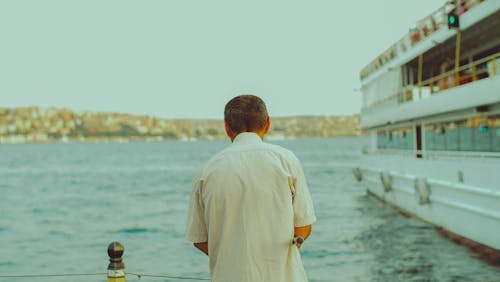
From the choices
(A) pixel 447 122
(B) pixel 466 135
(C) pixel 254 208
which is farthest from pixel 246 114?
(A) pixel 447 122

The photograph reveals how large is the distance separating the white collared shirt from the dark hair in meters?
0.12

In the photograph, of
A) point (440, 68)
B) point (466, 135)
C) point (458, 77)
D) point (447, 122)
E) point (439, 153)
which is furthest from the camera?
point (440, 68)

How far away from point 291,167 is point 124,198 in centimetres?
4424

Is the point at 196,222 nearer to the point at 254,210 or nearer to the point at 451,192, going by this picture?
the point at 254,210

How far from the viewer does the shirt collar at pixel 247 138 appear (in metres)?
3.21

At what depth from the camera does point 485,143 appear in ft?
52.6

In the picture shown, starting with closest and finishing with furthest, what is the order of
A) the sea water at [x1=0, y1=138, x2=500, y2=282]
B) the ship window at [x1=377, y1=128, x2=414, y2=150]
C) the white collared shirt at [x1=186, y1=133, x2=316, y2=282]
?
the white collared shirt at [x1=186, y1=133, x2=316, y2=282] < the sea water at [x1=0, y1=138, x2=500, y2=282] < the ship window at [x1=377, y1=128, x2=414, y2=150]

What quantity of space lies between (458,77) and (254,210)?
1467 cm

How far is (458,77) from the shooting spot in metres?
16.8

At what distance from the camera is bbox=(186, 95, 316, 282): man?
310cm

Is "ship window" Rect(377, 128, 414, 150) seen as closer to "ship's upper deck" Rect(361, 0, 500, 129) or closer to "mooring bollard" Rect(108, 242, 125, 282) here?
"ship's upper deck" Rect(361, 0, 500, 129)

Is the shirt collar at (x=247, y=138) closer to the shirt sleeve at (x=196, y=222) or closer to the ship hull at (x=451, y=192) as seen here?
the shirt sleeve at (x=196, y=222)

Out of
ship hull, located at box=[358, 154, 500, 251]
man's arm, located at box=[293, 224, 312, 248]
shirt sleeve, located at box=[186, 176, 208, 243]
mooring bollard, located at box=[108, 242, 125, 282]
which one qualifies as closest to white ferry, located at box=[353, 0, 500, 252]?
ship hull, located at box=[358, 154, 500, 251]

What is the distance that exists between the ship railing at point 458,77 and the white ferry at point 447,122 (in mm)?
30
